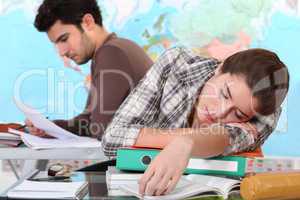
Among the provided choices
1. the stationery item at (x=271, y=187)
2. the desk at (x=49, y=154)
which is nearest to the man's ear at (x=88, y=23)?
the desk at (x=49, y=154)

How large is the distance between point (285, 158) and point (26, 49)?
1534mm

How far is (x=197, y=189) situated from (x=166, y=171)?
0.07m

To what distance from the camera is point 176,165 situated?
95cm

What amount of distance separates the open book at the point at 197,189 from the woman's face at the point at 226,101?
0.38m

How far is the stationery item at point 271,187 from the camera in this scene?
0.86m

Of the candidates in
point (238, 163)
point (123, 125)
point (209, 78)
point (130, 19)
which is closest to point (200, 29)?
point (130, 19)

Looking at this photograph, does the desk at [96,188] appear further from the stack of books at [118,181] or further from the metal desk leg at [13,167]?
the metal desk leg at [13,167]

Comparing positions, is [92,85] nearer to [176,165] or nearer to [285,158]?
[285,158]

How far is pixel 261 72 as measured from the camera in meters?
1.35

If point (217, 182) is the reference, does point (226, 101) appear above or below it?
above

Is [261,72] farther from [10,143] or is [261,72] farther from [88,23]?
[88,23]

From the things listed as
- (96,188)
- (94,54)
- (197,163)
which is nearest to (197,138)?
(197,163)

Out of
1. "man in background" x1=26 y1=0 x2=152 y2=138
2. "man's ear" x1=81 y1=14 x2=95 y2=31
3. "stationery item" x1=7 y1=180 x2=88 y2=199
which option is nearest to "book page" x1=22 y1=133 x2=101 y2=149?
"man in background" x1=26 y1=0 x2=152 y2=138

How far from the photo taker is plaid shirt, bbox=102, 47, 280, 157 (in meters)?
1.46
